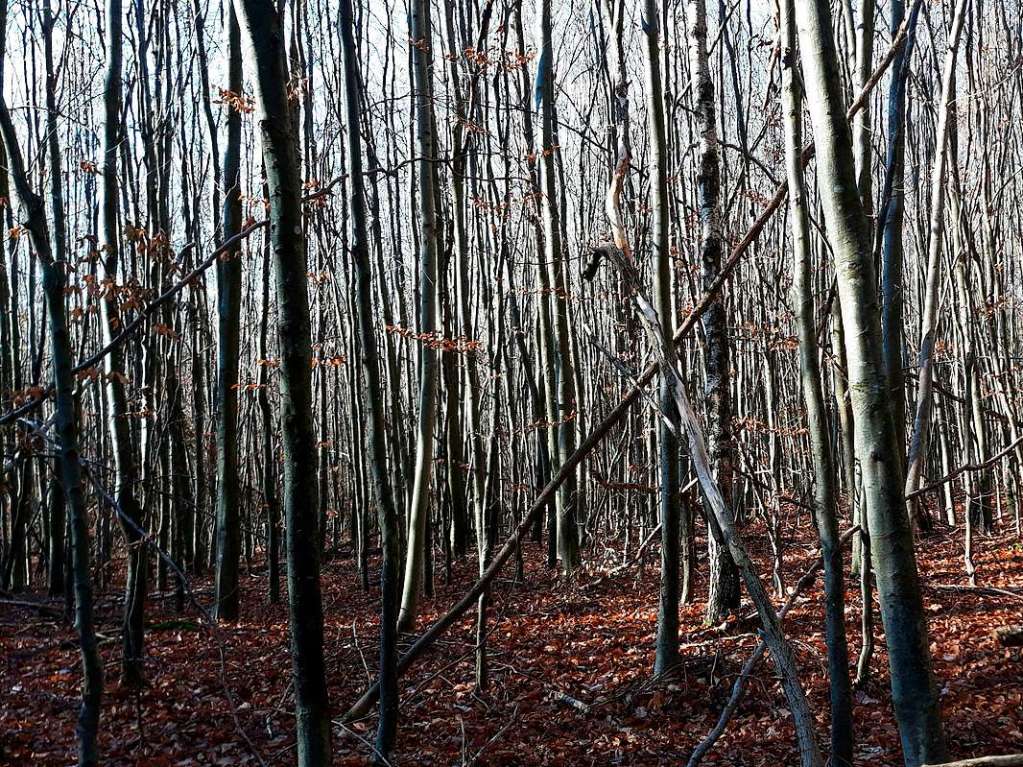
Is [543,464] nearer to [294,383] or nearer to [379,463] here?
[379,463]

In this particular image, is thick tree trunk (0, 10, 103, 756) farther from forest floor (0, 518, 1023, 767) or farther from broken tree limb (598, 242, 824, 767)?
broken tree limb (598, 242, 824, 767)

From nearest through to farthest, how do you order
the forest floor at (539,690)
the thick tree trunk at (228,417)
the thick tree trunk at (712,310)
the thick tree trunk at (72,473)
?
the thick tree trunk at (72,473)
the forest floor at (539,690)
the thick tree trunk at (712,310)
the thick tree trunk at (228,417)

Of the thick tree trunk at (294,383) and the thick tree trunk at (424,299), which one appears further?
the thick tree trunk at (424,299)

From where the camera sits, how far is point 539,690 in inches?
237

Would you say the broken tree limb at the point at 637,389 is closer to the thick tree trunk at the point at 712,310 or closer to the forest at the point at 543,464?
the forest at the point at 543,464

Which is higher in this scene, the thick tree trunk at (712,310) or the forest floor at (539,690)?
the thick tree trunk at (712,310)

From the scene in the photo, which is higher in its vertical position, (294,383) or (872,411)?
(294,383)

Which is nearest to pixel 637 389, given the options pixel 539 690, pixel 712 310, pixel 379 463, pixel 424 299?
pixel 379 463

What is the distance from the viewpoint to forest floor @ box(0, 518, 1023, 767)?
187 inches

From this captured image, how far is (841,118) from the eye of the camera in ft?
7.64

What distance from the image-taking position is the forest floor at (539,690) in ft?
15.6

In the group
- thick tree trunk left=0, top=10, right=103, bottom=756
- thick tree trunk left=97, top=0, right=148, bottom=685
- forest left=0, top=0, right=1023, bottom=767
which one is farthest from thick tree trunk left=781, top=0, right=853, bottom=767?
thick tree trunk left=97, top=0, right=148, bottom=685

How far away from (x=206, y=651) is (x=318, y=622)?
18.4ft

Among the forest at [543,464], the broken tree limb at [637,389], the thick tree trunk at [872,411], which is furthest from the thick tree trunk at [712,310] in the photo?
the thick tree trunk at [872,411]
